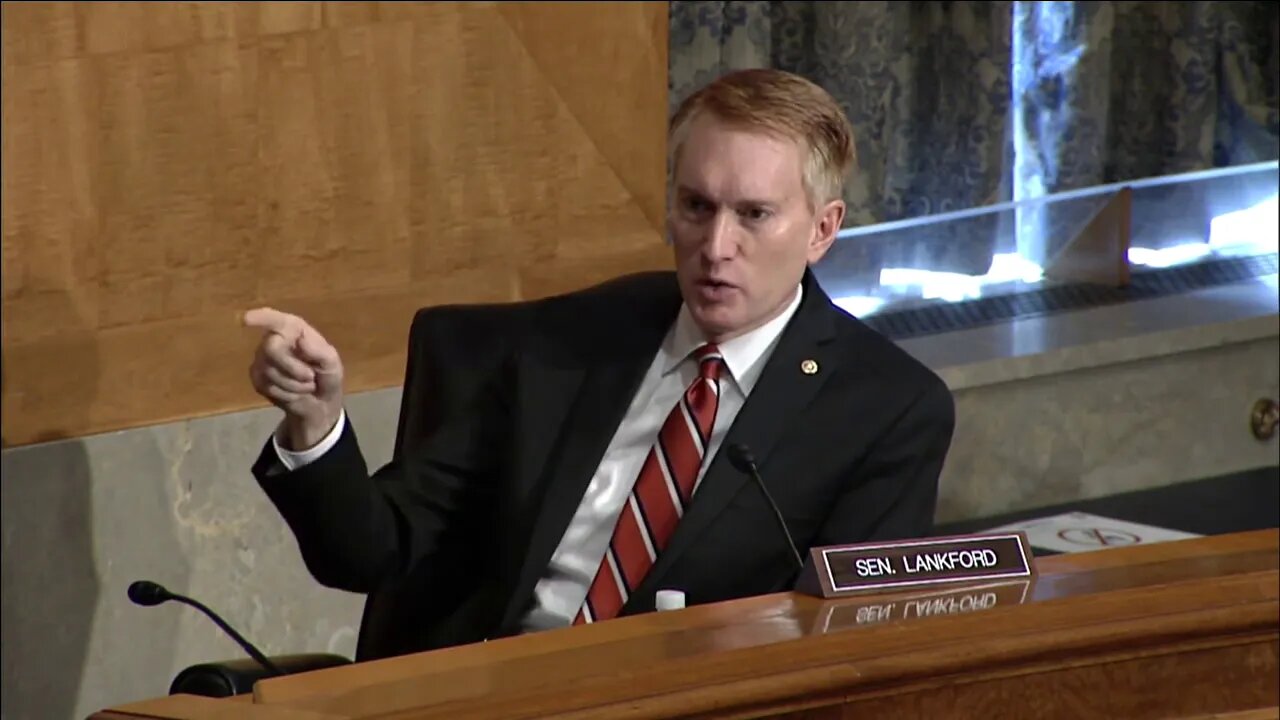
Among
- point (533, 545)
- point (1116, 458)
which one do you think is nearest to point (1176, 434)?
point (1116, 458)

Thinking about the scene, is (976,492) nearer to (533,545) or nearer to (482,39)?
(482,39)

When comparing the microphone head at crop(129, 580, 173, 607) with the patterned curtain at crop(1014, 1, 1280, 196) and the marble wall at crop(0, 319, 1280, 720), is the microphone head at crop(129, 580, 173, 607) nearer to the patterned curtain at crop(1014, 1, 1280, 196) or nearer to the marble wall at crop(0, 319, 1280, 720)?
the marble wall at crop(0, 319, 1280, 720)

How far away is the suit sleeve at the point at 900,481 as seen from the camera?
2.29 m

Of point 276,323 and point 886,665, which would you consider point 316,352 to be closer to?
point 276,323

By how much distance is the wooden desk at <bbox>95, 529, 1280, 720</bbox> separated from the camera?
1.43 meters

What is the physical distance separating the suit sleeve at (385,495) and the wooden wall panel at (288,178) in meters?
0.94

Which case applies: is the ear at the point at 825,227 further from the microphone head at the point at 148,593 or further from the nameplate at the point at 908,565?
the microphone head at the point at 148,593

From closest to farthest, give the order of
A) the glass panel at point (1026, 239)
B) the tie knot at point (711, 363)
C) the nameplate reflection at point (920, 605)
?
the nameplate reflection at point (920, 605) → the tie knot at point (711, 363) → the glass panel at point (1026, 239)

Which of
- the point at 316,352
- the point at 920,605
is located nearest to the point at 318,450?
the point at 316,352

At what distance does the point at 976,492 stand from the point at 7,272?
5.93ft

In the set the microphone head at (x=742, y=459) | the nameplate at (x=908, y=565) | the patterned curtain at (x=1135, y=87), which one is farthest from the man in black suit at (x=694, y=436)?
the patterned curtain at (x=1135, y=87)

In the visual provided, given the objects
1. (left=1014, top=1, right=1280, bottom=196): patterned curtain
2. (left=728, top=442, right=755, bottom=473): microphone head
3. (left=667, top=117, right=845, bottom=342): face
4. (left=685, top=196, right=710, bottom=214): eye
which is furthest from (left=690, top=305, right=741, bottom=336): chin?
(left=1014, top=1, right=1280, bottom=196): patterned curtain

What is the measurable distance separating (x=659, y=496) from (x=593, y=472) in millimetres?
78

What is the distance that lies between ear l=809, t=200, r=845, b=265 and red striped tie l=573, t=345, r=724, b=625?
0.53 ft
